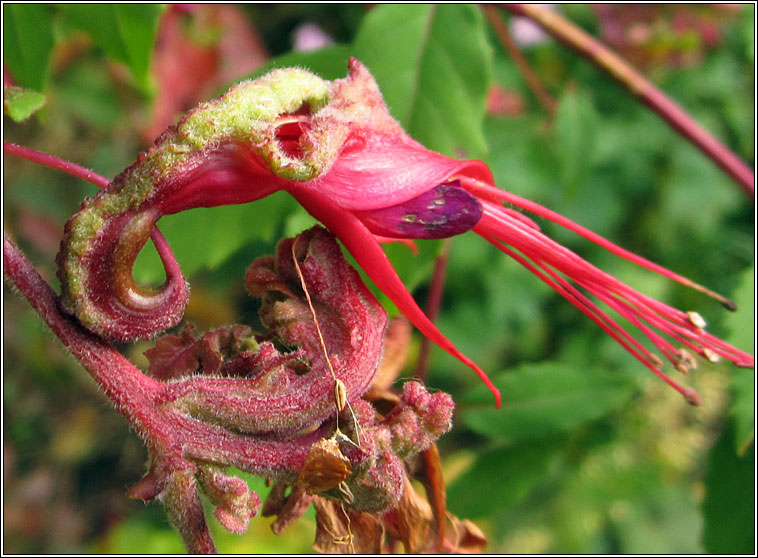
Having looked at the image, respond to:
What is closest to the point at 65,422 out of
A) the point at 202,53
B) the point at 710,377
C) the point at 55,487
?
the point at 55,487

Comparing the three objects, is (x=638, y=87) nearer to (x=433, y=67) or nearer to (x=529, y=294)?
(x=433, y=67)

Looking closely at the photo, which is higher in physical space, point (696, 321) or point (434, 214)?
point (434, 214)

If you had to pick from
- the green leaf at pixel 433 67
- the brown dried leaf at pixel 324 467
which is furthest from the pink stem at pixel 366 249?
the green leaf at pixel 433 67

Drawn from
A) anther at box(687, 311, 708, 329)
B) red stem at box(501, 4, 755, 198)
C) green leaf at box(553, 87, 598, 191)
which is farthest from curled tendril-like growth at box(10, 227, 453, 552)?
green leaf at box(553, 87, 598, 191)

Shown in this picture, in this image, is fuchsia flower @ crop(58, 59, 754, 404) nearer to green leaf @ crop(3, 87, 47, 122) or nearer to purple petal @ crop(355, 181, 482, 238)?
purple petal @ crop(355, 181, 482, 238)

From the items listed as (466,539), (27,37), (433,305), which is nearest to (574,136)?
(433,305)

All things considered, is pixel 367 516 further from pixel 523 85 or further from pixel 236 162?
pixel 523 85
